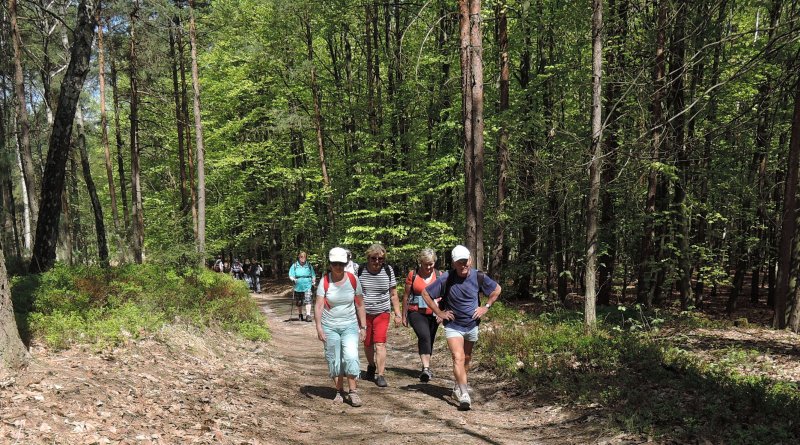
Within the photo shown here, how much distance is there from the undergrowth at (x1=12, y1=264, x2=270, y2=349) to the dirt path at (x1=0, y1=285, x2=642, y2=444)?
15.4 inches

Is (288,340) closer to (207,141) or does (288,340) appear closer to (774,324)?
(774,324)

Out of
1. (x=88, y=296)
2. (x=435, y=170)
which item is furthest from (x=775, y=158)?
(x=88, y=296)

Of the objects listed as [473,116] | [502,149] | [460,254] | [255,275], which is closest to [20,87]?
[255,275]

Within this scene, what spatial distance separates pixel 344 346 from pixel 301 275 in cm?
801

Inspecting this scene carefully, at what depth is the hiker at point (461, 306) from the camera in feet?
20.2

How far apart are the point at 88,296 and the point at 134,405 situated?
3.80m

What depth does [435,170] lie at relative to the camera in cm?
1748

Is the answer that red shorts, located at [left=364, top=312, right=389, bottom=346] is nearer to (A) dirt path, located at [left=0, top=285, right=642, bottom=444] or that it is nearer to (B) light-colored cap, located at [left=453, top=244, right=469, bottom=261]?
(A) dirt path, located at [left=0, top=285, right=642, bottom=444]

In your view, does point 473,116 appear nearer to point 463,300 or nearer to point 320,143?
point 463,300

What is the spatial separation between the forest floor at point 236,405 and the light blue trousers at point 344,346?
590 mm

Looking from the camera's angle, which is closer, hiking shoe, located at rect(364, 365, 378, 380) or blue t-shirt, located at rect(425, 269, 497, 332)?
blue t-shirt, located at rect(425, 269, 497, 332)

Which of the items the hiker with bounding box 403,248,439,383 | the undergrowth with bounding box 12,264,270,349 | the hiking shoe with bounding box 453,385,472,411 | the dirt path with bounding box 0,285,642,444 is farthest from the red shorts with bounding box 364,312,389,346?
the undergrowth with bounding box 12,264,270,349

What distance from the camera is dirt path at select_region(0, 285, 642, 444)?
14.1ft

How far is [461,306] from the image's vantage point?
621 cm
